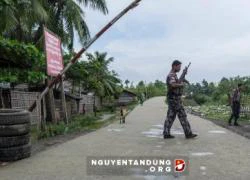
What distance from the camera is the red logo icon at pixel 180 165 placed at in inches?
231

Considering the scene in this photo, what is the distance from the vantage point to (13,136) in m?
7.04

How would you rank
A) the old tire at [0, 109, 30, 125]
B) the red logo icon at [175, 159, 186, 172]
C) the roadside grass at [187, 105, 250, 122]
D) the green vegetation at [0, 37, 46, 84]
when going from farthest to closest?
1. the roadside grass at [187, 105, 250, 122]
2. the green vegetation at [0, 37, 46, 84]
3. the old tire at [0, 109, 30, 125]
4. the red logo icon at [175, 159, 186, 172]

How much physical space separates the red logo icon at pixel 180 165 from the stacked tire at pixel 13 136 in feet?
9.62

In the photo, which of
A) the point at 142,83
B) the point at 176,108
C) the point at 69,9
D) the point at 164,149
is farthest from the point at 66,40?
the point at 142,83

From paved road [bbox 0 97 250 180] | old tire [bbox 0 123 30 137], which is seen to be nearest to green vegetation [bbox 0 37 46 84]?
paved road [bbox 0 97 250 180]

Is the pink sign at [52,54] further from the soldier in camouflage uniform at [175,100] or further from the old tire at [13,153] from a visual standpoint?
the old tire at [13,153]

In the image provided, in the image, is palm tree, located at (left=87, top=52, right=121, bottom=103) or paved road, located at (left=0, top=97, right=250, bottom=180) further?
palm tree, located at (left=87, top=52, right=121, bottom=103)

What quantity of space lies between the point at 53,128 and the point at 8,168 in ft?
20.0

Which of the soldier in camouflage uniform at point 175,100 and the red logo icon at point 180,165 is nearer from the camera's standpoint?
the red logo icon at point 180,165

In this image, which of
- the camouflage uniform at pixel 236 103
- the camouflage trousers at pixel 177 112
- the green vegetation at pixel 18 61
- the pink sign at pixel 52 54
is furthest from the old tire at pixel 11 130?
the camouflage uniform at pixel 236 103

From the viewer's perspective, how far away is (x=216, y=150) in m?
7.91

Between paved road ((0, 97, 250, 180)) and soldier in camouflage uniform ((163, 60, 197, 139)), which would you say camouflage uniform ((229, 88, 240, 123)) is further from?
soldier in camouflage uniform ((163, 60, 197, 139))

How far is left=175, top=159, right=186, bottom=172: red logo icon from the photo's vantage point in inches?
231

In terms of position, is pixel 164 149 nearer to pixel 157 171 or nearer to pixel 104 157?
pixel 104 157
